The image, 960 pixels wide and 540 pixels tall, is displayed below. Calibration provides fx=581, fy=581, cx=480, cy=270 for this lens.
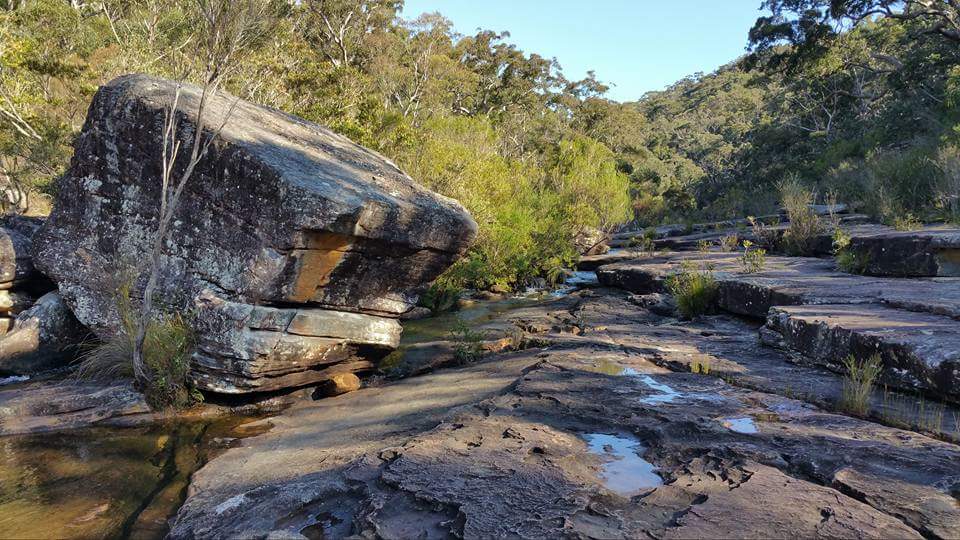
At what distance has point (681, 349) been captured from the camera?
22.7 ft

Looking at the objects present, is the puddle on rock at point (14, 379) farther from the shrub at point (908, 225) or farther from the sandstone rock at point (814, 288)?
the shrub at point (908, 225)

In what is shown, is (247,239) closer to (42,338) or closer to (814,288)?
(42,338)

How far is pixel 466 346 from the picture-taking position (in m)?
8.14

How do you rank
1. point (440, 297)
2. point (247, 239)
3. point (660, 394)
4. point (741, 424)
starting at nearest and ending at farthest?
point (741, 424) → point (660, 394) → point (247, 239) → point (440, 297)

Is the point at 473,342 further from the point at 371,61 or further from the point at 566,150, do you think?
the point at 371,61

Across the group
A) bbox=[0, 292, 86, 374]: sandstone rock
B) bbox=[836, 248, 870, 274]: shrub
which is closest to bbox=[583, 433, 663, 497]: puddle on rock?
bbox=[836, 248, 870, 274]: shrub

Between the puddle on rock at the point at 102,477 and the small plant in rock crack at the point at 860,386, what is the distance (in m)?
4.87

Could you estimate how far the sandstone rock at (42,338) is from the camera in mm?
7449

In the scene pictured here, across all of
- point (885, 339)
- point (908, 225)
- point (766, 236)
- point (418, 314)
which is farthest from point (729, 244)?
point (885, 339)

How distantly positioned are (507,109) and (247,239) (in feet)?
109

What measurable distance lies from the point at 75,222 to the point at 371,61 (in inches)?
786

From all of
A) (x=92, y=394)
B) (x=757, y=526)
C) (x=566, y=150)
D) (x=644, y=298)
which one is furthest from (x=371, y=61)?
(x=757, y=526)

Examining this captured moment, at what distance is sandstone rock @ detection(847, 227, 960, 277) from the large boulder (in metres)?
6.17

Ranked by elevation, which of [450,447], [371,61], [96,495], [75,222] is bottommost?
[96,495]
